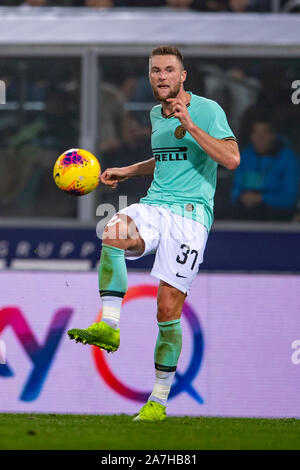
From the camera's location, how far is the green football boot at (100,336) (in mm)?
5641

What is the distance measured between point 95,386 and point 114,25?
11.3 ft

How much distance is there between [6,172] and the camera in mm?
9641

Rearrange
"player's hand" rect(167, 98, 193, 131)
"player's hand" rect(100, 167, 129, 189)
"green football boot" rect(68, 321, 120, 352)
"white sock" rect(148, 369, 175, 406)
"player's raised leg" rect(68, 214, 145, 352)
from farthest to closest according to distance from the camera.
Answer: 1. "player's hand" rect(100, 167, 129, 189)
2. "white sock" rect(148, 369, 175, 406)
3. "player's raised leg" rect(68, 214, 145, 352)
4. "player's hand" rect(167, 98, 193, 131)
5. "green football boot" rect(68, 321, 120, 352)

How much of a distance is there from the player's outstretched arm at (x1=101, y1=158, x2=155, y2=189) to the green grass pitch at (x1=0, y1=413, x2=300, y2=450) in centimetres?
144

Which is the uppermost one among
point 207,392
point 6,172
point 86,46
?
point 86,46

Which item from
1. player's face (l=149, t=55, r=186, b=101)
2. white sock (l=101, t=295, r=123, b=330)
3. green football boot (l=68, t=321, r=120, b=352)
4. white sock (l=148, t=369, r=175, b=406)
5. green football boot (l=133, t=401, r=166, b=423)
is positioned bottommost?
green football boot (l=133, t=401, r=166, b=423)

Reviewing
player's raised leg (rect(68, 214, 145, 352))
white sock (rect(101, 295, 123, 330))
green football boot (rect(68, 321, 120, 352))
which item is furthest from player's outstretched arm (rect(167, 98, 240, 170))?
green football boot (rect(68, 321, 120, 352))

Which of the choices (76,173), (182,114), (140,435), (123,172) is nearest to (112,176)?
(123,172)

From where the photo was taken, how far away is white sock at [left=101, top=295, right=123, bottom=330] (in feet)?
19.3

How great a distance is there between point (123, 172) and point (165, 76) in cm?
68

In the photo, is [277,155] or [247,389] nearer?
[247,389]

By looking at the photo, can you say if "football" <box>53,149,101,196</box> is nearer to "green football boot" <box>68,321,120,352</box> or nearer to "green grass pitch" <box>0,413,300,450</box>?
"green football boot" <box>68,321,120,352</box>
